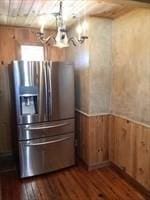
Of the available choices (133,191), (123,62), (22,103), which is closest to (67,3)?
(123,62)

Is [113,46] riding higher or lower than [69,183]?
higher

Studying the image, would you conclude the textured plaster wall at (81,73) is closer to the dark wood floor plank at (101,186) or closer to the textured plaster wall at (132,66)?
the textured plaster wall at (132,66)

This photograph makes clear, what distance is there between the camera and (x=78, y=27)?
327cm

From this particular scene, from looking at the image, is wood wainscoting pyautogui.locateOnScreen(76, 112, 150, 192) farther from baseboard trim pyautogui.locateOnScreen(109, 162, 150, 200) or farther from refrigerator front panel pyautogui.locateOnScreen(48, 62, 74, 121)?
refrigerator front panel pyautogui.locateOnScreen(48, 62, 74, 121)

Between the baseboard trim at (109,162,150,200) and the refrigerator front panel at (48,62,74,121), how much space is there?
1086mm

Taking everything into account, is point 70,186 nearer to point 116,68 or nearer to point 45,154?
point 45,154

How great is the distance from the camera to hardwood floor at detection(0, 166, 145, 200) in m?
2.53

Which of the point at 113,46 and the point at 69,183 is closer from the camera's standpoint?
the point at 69,183

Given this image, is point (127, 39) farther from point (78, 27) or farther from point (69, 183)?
point (69, 183)

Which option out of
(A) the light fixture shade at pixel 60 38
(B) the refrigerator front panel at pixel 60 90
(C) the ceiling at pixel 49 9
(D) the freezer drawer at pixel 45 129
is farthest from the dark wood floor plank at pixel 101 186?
(C) the ceiling at pixel 49 9

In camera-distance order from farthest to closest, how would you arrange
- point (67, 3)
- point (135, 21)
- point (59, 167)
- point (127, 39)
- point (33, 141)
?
point (59, 167) < point (33, 141) < point (127, 39) < point (135, 21) < point (67, 3)

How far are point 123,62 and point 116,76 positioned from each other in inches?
10.5

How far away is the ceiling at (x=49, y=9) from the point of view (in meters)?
2.32

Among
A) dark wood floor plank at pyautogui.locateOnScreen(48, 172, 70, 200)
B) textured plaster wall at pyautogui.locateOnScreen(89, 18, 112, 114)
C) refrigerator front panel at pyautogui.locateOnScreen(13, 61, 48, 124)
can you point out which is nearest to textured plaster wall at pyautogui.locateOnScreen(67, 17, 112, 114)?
textured plaster wall at pyautogui.locateOnScreen(89, 18, 112, 114)
